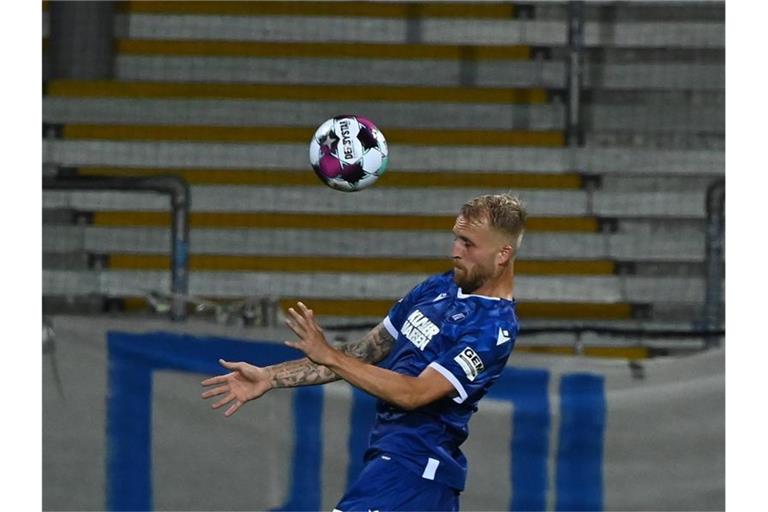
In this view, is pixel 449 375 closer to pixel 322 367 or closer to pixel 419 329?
pixel 419 329

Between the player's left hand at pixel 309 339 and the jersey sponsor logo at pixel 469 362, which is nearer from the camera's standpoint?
the player's left hand at pixel 309 339

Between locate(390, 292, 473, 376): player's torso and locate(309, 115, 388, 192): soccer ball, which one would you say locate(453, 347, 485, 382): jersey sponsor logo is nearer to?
locate(390, 292, 473, 376): player's torso

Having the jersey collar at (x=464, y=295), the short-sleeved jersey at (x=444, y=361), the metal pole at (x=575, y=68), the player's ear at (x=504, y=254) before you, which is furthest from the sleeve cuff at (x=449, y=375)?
the metal pole at (x=575, y=68)

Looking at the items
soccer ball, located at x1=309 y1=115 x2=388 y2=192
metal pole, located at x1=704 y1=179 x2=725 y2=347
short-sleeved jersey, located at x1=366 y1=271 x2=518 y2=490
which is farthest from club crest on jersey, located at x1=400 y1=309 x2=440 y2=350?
metal pole, located at x1=704 y1=179 x2=725 y2=347

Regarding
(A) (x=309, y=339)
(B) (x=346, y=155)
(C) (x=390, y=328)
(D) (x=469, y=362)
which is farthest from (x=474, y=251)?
(B) (x=346, y=155)

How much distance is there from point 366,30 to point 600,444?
4525mm

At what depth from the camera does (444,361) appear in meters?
4.88

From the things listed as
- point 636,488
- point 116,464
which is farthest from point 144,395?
point 636,488

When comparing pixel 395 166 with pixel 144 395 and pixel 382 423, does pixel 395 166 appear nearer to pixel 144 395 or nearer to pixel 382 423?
pixel 144 395

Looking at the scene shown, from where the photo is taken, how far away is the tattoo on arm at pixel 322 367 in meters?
5.03

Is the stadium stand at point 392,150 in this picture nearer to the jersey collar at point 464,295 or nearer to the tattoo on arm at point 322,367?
the tattoo on arm at point 322,367

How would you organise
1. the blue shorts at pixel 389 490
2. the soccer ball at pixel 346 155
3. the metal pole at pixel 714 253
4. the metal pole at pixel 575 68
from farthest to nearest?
1. the metal pole at pixel 575 68
2. the metal pole at pixel 714 253
3. the soccer ball at pixel 346 155
4. the blue shorts at pixel 389 490

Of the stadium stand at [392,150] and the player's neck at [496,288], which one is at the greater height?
the stadium stand at [392,150]

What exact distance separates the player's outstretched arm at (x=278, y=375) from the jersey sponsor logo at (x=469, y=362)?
449 mm
